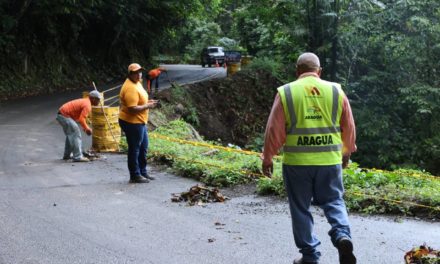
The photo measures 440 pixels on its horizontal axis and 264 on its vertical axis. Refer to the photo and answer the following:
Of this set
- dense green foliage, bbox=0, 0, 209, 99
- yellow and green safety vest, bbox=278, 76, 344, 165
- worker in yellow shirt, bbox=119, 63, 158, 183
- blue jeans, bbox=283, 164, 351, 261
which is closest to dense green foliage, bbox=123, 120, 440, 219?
worker in yellow shirt, bbox=119, 63, 158, 183

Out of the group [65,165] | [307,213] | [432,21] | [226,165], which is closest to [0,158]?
[65,165]

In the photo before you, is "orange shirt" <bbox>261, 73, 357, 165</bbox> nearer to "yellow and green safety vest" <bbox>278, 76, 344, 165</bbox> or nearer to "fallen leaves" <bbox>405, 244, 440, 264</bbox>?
"yellow and green safety vest" <bbox>278, 76, 344, 165</bbox>

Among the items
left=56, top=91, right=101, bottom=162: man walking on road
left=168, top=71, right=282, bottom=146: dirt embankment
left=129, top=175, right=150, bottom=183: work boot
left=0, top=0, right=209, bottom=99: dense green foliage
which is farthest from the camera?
left=0, top=0, right=209, bottom=99: dense green foliage

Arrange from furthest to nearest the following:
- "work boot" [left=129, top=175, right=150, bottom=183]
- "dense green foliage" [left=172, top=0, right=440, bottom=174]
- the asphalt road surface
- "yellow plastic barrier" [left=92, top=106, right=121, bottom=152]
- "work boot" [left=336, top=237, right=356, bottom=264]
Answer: "dense green foliage" [left=172, top=0, right=440, bottom=174]
"yellow plastic barrier" [left=92, top=106, right=121, bottom=152]
"work boot" [left=129, top=175, right=150, bottom=183]
the asphalt road surface
"work boot" [left=336, top=237, right=356, bottom=264]

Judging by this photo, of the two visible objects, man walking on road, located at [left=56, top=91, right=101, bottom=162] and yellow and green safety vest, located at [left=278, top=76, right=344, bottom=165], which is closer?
yellow and green safety vest, located at [left=278, top=76, right=344, bottom=165]

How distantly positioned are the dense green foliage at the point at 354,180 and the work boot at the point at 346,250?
2816 mm

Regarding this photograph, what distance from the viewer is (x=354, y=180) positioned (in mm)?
8141

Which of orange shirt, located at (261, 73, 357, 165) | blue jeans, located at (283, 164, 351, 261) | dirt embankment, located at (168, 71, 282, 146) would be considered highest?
orange shirt, located at (261, 73, 357, 165)

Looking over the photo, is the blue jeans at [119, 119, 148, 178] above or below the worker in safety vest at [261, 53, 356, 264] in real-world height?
below

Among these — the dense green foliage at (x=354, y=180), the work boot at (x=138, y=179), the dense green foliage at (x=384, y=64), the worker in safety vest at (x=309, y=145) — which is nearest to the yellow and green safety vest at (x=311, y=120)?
the worker in safety vest at (x=309, y=145)

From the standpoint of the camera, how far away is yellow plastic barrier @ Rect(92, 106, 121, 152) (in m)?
13.6

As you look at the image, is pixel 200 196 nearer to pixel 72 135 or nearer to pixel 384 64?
pixel 72 135

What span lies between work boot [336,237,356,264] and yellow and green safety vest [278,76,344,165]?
26.8 inches

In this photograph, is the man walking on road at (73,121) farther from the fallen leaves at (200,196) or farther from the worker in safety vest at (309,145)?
the worker in safety vest at (309,145)
